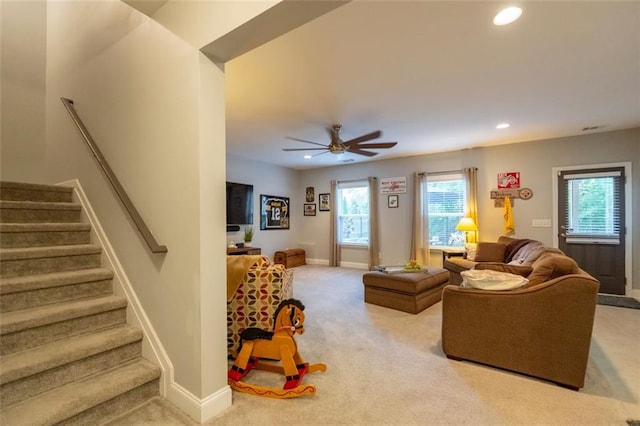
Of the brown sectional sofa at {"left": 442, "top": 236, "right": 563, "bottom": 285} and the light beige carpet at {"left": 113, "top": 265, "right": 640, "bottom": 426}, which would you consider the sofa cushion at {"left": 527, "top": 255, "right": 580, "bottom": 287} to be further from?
the brown sectional sofa at {"left": 442, "top": 236, "right": 563, "bottom": 285}

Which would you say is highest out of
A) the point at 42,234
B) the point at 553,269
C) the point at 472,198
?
the point at 472,198

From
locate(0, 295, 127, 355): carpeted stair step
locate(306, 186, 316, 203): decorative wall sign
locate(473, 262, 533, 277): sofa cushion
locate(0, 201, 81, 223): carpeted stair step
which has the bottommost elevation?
locate(0, 295, 127, 355): carpeted stair step

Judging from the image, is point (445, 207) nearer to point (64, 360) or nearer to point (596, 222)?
point (596, 222)

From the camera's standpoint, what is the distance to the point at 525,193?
16.5 ft

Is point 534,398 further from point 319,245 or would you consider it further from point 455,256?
point 319,245

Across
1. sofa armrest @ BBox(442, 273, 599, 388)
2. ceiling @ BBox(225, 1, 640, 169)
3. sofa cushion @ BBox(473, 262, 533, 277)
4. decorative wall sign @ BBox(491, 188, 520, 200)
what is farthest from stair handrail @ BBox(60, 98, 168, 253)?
decorative wall sign @ BBox(491, 188, 520, 200)

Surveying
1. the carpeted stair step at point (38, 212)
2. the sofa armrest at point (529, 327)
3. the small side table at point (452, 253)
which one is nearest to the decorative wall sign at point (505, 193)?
the small side table at point (452, 253)

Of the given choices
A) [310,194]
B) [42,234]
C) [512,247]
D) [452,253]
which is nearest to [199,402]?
[42,234]

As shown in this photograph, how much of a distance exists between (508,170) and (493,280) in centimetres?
377

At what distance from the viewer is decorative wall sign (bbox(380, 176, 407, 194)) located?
6258 mm

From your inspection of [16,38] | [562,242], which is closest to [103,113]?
[16,38]

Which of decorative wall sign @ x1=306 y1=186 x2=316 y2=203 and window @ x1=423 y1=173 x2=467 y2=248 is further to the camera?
decorative wall sign @ x1=306 y1=186 x2=316 y2=203

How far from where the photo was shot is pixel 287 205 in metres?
7.43

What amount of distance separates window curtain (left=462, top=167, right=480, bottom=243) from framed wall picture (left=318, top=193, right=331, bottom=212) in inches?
127
